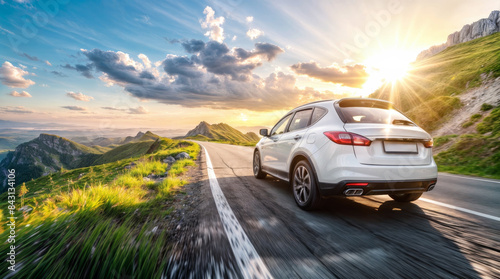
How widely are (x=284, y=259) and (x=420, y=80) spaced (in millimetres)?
42259

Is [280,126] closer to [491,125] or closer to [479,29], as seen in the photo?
[491,125]

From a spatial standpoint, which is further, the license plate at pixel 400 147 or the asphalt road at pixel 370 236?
the license plate at pixel 400 147

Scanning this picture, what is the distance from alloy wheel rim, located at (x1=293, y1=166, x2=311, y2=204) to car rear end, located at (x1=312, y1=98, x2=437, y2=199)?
37 centimetres

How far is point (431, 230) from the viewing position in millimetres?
2732

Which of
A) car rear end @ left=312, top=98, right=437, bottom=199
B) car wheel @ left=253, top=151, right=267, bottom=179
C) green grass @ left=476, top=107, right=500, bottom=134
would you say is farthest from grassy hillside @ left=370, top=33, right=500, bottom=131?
car rear end @ left=312, top=98, right=437, bottom=199

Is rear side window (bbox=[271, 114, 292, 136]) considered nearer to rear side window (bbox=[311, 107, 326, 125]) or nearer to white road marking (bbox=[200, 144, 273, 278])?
rear side window (bbox=[311, 107, 326, 125])

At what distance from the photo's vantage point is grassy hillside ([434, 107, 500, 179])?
22.5 ft

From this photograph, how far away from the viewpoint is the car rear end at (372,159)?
2951 millimetres

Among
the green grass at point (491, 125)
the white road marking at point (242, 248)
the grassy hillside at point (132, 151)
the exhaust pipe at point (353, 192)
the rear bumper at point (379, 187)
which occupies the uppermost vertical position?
the green grass at point (491, 125)

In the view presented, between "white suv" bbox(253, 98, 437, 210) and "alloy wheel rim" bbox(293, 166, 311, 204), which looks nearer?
"white suv" bbox(253, 98, 437, 210)

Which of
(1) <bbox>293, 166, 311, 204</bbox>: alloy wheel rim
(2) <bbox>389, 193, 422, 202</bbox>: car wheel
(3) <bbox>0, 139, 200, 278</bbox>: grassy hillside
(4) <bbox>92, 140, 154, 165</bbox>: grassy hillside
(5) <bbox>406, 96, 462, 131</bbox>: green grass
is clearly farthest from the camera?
(4) <bbox>92, 140, 154, 165</bbox>: grassy hillside

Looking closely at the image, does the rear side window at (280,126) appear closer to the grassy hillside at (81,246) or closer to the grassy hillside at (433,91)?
the grassy hillside at (81,246)

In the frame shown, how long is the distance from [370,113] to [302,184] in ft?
5.26

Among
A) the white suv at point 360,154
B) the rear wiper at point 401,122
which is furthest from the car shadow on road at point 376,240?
the rear wiper at point 401,122
